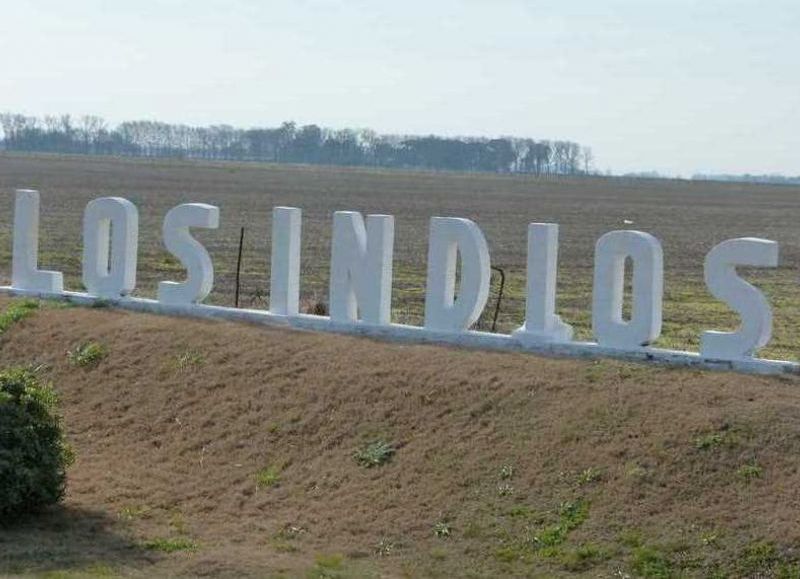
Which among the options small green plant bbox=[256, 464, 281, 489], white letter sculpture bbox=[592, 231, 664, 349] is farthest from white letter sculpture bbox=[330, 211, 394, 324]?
small green plant bbox=[256, 464, 281, 489]

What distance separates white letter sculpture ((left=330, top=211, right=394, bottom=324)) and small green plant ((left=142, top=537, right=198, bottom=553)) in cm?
470

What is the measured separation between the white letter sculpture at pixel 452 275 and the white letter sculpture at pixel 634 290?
129 centimetres

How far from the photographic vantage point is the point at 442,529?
1171 centimetres

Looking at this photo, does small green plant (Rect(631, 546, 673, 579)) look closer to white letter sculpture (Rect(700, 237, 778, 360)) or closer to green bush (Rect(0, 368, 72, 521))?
white letter sculpture (Rect(700, 237, 778, 360))

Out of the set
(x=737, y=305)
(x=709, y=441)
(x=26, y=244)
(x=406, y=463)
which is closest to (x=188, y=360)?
(x=406, y=463)

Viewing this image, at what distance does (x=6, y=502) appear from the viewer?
11.9 meters

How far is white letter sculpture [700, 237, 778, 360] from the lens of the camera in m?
13.8

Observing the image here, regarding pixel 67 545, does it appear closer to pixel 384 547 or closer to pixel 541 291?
pixel 384 547

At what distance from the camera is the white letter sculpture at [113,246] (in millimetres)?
17875

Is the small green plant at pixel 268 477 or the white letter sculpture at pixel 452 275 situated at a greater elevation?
the white letter sculpture at pixel 452 275

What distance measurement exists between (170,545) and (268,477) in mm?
1650

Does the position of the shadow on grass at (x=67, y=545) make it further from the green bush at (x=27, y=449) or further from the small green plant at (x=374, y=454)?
the small green plant at (x=374, y=454)

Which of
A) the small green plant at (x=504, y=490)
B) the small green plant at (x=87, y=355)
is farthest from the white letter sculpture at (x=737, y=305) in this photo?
the small green plant at (x=87, y=355)

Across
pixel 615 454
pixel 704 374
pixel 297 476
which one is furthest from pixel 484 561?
pixel 704 374
